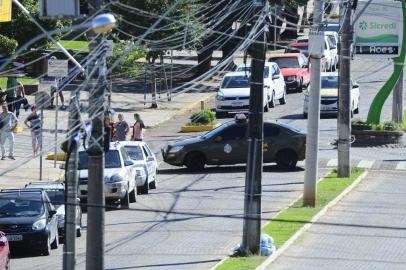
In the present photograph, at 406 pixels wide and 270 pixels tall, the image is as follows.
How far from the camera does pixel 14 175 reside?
3678 cm

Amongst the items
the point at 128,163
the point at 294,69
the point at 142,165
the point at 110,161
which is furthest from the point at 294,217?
the point at 294,69

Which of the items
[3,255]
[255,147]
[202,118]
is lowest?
[3,255]

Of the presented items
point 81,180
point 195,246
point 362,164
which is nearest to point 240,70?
point 362,164

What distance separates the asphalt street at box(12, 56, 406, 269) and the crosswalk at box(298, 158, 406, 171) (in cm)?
66

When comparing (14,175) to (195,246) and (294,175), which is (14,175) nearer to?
(294,175)

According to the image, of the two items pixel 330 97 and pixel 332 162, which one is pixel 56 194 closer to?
pixel 332 162

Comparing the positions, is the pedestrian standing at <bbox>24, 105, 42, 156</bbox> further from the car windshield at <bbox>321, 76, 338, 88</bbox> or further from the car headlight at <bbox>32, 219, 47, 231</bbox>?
the car windshield at <bbox>321, 76, 338, 88</bbox>

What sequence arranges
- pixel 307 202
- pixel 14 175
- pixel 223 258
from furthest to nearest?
pixel 14 175, pixel 307 202, pixel 223 258

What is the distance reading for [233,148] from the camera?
38.2 meters

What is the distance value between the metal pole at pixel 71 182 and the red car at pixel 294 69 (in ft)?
115

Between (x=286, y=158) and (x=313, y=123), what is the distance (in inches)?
297

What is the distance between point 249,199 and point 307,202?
5962mm

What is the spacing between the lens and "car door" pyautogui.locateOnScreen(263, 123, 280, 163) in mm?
37875

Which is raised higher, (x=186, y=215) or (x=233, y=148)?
(x=233, y=148)
